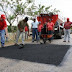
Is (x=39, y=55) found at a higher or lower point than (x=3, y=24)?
lower

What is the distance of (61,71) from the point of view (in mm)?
3191

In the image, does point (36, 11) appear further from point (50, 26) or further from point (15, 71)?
point (15, 71)

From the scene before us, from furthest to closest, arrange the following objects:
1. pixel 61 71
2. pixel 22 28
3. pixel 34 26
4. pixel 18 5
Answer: pixel 18 5 → pixel 34 26 → pixel 22 28 → pixel 61 71

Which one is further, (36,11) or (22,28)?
(36,11)

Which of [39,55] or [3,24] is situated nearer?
[39,55]

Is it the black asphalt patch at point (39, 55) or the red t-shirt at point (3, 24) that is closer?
the black asphalt patch at point (39, 55)

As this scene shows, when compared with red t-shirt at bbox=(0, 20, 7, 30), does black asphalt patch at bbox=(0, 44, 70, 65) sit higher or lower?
lower

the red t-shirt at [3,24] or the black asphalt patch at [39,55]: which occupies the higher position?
the red t-shirt at [3,24]

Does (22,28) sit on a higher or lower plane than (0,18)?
lower

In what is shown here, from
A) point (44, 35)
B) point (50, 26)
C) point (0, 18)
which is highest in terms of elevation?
point (0, 18)

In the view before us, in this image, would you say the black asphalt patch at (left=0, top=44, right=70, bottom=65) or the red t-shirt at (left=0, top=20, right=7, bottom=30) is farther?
the red t-shirt at (left=0, top=20, right=7, bottom=30)

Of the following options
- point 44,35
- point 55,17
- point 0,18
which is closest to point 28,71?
point 0,18

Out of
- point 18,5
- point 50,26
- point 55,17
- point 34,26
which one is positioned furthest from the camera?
point 18,5

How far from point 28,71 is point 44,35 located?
6.17m
